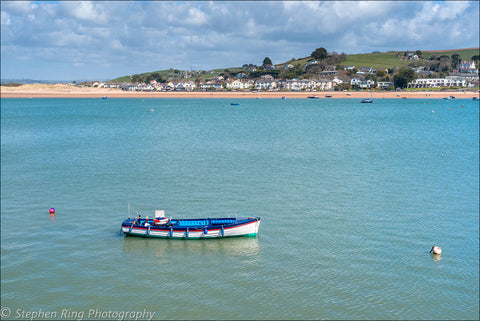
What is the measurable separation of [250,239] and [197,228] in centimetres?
416

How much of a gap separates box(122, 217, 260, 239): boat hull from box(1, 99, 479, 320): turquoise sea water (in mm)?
644

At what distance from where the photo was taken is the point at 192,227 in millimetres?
32938

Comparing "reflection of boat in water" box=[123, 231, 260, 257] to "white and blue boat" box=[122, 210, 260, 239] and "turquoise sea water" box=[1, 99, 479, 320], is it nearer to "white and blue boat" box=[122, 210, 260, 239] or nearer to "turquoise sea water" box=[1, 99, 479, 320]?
"turquoise sea water" box=[1, 99, 479, 320]

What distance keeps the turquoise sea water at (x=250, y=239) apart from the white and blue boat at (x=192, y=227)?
26.4 inches

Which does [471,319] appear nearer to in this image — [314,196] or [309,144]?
[314,196]

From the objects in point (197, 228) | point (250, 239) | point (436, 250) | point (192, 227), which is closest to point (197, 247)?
point (197, 228)

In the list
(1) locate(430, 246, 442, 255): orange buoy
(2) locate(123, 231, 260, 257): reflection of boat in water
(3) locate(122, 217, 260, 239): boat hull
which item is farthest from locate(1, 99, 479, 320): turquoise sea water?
(3) locate(122, 217, 260, 239): boat hull

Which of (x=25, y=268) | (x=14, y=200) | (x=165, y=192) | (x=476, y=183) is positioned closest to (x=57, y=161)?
(x=14, y=200)

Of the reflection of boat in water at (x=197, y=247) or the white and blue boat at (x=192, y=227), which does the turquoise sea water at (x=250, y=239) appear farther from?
the white and blue boat at (x=192, y=227)

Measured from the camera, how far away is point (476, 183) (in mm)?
47594

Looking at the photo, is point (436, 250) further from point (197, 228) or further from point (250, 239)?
point (197, 228)

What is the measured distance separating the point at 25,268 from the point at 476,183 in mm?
45320

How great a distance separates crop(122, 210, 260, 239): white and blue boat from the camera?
32.7m

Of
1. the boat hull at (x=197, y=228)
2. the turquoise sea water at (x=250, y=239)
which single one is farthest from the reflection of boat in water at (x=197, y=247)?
the boat hull at (x=197, y=228)
